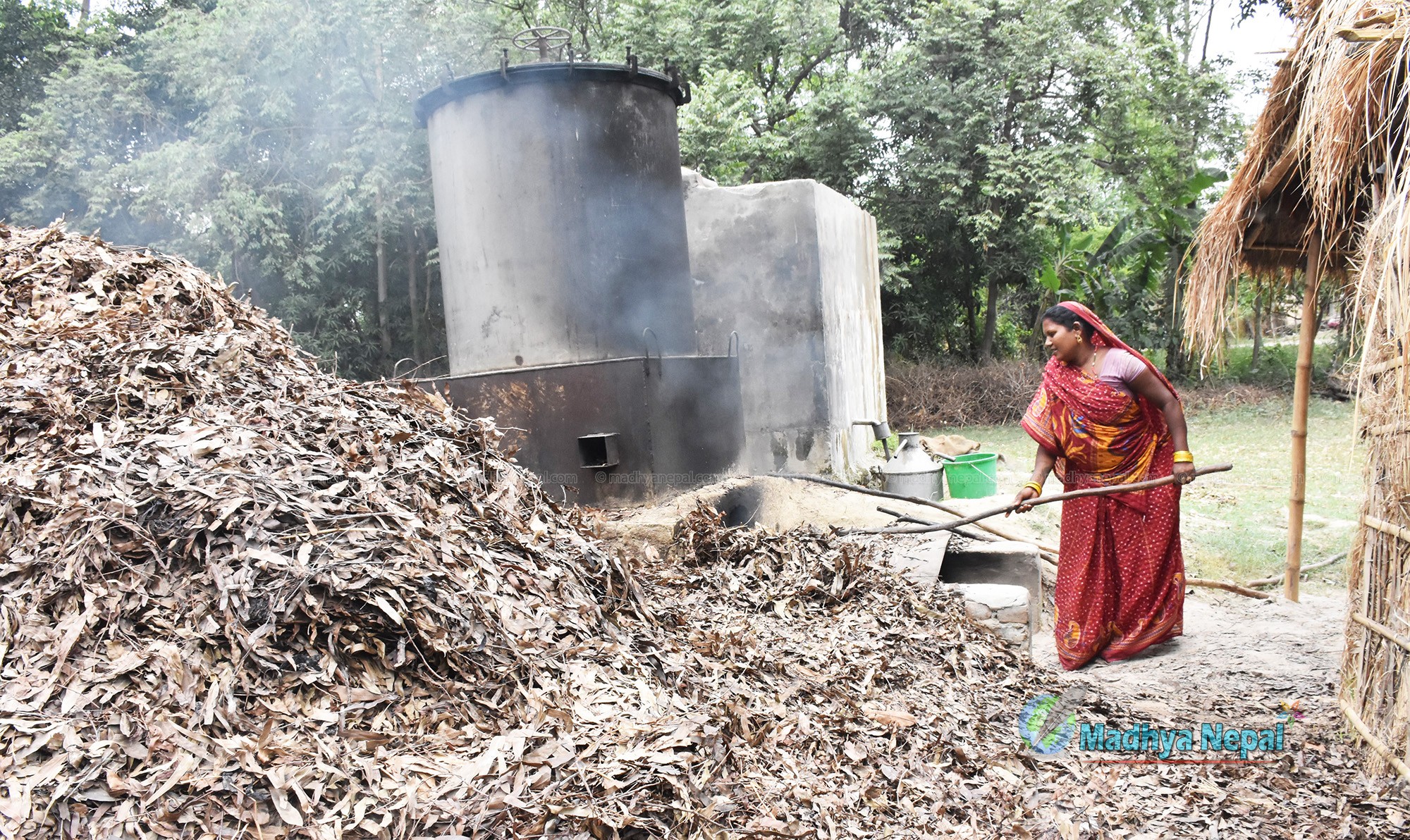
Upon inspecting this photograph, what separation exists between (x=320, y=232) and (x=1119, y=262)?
1309cm

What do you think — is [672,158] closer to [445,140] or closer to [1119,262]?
[445,140]

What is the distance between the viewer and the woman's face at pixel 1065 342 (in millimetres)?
4465

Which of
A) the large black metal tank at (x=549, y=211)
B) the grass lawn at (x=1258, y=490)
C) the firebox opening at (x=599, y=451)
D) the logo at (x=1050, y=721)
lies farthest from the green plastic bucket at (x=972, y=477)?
the logo at (x=1050, y=721)

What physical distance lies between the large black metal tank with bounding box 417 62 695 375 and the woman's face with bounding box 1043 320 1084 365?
217 centimetres

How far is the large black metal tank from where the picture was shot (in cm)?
547

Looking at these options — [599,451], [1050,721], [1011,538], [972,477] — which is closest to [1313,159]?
[1050,721]

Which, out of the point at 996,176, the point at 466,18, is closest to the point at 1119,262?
the point at 996,176

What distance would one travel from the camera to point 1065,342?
4469 mm

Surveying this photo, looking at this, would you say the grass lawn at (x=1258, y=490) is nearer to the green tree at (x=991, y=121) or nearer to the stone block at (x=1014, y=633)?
the stone block at (x=1014, y=633)

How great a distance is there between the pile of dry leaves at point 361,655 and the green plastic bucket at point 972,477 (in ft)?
13.0

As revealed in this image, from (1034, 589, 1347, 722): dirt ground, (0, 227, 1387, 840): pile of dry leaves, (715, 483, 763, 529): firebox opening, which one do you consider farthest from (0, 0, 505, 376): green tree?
(1034, 589, 1347, 722): dirt ground

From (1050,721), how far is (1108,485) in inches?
53.4

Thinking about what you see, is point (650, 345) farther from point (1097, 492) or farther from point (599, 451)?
point (1097, 492)

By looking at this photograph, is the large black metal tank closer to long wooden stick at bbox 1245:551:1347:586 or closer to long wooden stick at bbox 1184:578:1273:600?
long wooden stick at bbox 1184:578:1273:600
